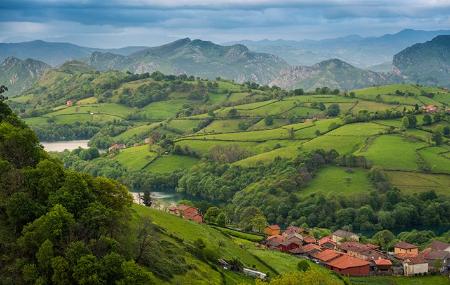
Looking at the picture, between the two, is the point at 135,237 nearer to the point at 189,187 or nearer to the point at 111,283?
the point at 111,283

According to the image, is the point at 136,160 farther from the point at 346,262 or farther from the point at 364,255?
the point at 346,262

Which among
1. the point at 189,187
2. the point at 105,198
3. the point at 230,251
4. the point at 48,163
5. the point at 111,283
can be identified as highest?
the point at 48,163

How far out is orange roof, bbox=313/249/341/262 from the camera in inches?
3624

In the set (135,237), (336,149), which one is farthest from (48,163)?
(336,149)

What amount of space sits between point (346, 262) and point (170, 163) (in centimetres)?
10597

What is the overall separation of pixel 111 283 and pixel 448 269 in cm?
6597

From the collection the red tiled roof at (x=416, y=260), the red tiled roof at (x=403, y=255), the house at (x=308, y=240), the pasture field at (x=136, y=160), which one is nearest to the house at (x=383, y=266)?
the red tiled roof at (x=416, y=260)

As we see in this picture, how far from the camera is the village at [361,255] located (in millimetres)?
89812

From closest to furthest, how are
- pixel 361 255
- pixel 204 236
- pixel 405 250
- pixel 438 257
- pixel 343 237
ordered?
pixel 204 236
pixel 438 257
pixel 361 255
pixel 405 250
pixel 343 237

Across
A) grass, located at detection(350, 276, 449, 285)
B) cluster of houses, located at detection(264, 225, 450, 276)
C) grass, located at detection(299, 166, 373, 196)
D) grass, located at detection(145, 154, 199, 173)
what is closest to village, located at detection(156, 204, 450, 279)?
cluster of houses, located at detection(264, 225, 450, 276)

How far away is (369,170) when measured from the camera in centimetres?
15650

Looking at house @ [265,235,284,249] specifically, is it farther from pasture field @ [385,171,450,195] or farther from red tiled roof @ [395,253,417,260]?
pasture field @ [385,171,450,195]

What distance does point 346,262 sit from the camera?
89.7 meters

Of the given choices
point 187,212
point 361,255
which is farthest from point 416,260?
point 187,212
